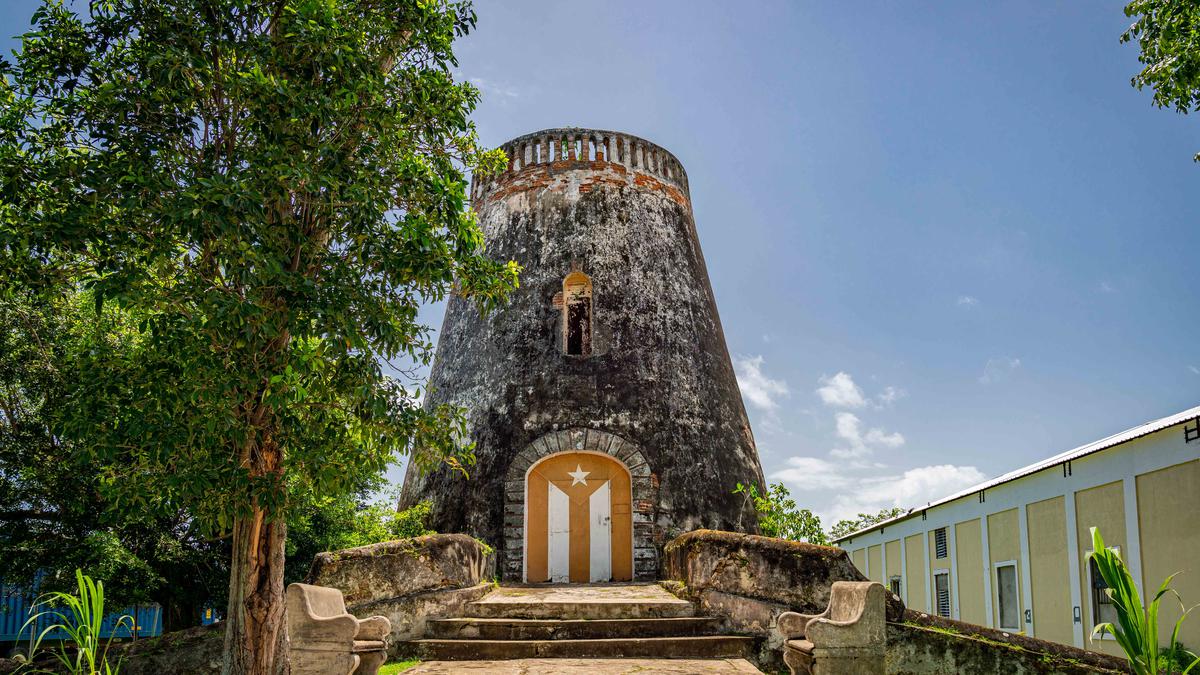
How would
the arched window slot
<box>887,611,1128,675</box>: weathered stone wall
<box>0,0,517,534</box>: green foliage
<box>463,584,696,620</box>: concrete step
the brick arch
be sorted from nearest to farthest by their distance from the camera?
<box>0,0,517,534</box>: green foliage, <box>887,611,1128,675</box>: weathered stone wall, <box>463,584,696,620</box>: concrete step, the brick arch, the arched window slot

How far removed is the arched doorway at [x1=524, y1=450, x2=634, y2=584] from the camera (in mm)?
13844

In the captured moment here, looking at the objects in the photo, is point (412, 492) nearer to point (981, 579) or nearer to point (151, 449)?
point (151, 449)

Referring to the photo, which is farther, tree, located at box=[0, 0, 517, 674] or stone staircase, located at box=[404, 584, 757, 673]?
stone staircase, located at box=[404, 584, 757, 673]

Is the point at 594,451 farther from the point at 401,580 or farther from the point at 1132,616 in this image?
the point at 1132,616

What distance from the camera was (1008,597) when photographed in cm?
1842

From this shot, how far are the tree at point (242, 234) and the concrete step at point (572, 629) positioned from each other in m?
2.13

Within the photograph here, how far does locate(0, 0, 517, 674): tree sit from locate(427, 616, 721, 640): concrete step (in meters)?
2.13

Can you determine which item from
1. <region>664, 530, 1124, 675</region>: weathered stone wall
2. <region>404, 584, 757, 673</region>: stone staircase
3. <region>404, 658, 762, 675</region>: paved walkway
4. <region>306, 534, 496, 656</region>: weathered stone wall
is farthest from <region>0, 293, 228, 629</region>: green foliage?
<region>664, 530, 1124, 675</region>: weathered stone wall

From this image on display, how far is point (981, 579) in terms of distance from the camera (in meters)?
19.5

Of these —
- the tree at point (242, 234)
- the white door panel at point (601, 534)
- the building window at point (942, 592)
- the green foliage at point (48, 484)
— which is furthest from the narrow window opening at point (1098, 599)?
the green foliage at point (48, 484)

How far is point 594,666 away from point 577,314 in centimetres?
963

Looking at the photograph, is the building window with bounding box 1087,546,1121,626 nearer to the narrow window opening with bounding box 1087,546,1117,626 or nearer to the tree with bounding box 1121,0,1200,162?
the narrow window opening with bounding box 1087,546,1117,626

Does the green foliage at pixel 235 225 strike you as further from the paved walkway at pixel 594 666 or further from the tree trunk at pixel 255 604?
the paved walkway at pixel 594 666

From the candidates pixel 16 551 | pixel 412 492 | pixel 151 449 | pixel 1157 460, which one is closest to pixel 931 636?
pixel 151 449
